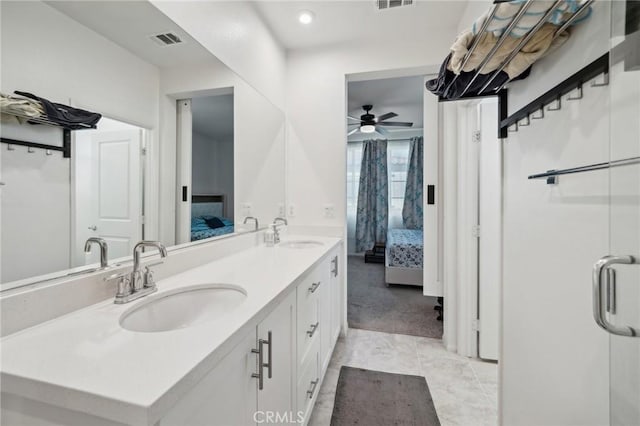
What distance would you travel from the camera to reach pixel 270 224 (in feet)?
7.64

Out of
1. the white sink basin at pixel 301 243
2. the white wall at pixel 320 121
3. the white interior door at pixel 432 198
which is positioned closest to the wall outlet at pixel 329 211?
the white wall at pixel 320 121

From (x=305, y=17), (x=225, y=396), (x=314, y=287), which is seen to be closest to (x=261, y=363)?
(x=225, y=396)

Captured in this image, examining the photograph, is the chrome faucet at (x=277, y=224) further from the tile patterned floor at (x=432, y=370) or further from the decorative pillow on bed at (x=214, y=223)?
the tile patterned floor at (x=432, y=370)

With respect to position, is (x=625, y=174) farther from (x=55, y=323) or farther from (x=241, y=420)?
(x=55, y=323)

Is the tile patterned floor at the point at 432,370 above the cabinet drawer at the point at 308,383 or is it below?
below

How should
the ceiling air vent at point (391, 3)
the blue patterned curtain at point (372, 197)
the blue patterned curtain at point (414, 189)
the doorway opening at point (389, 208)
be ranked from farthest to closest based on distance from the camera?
the blue patterned curtain at point (372, 197) < the blue patterned curtain at point (414, 189) < the doorway opening at point (389, 208) < the ceiling air vent at point (391, 3)

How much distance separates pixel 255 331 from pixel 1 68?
0.97 metres

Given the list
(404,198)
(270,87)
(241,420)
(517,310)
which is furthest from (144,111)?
(404,198)

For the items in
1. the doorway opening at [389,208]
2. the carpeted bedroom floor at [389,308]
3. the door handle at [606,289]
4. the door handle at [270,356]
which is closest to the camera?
the door handle at [606,289]

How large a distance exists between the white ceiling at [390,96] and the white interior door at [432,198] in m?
1.06

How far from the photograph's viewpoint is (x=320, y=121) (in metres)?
2.52

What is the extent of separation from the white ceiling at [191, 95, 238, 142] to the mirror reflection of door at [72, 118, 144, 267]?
40 centimetres

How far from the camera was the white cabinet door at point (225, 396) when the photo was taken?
0.55 metres

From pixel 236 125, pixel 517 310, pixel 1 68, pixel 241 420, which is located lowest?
pixel 241 420
